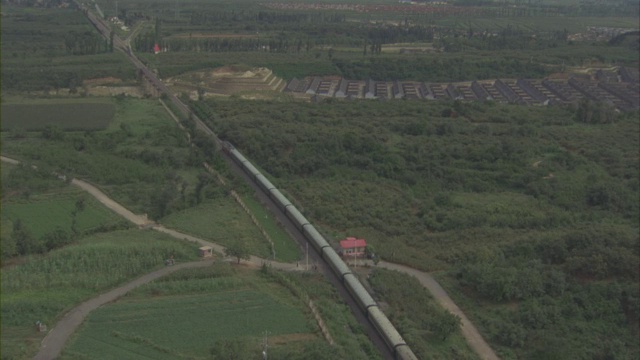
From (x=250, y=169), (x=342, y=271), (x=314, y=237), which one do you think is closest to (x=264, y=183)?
(x=250, y=169)

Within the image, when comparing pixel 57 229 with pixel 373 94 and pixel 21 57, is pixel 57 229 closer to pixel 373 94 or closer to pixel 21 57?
pixel 373 94

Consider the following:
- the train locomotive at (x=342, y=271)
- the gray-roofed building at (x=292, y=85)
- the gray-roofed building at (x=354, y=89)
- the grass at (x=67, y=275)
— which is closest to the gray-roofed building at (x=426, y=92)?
the gray-roofed building at (x=354, y=89)

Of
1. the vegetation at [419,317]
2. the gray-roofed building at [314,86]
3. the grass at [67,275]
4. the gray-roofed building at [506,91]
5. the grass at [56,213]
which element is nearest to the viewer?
the grass at [67,275]

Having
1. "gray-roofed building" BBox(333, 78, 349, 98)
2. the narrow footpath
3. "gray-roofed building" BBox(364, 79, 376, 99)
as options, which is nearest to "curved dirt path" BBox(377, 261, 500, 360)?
the narrow footpath

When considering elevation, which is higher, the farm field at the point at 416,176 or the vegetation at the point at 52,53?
the vegetation at the point at 52,53

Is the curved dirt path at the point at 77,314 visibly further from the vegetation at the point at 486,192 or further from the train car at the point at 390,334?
the vegetation at the point at 486,192
